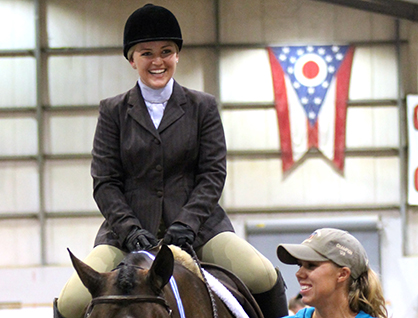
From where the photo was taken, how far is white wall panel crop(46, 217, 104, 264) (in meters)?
9.45

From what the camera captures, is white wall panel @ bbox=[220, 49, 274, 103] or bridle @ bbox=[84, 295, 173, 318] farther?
white wall panel @ bbox=[220, 49, 274, 103]

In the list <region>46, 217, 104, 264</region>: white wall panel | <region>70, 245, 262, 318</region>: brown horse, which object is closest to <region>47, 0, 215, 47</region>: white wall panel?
<region>46, 217, 104, 264</region>: white wall panel

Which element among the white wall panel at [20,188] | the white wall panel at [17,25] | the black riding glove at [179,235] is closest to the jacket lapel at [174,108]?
the black riding glove at [179,235]

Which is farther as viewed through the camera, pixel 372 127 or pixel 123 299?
pixel 372 127

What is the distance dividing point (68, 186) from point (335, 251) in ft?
26.3

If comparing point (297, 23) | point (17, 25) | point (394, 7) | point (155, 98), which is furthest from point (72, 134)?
point (155, 98)

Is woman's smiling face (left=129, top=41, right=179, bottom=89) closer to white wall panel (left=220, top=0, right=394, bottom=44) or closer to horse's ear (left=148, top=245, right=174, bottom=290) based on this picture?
horse's ear (left=148, top=245, right=174, bottom=290)

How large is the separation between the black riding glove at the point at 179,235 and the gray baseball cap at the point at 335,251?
0.39 metres

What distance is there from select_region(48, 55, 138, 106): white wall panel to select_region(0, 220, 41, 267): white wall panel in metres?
1.96

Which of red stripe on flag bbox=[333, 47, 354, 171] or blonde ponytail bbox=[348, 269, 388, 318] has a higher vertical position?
red stripe on flag bbox=[333, 47, 354, 171]

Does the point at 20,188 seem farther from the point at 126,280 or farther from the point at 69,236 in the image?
the point at 126,280

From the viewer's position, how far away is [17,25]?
377 inches

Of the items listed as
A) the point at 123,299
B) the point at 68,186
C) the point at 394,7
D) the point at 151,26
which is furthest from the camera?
the point at 68,186

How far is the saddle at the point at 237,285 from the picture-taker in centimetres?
224
